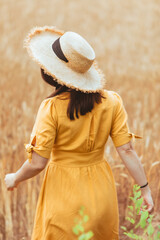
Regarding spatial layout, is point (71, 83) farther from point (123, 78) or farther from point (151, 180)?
point (123, 78)

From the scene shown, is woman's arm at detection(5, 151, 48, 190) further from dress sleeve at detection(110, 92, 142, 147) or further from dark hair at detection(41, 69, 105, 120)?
Answer: dress sleeve at detection(110, 92, 142, 147)

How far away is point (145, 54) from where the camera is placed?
251 inches

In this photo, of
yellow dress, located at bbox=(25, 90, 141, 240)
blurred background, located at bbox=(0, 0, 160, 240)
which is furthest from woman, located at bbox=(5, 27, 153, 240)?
blurred background, located at bbox=(0, 0, 160, 240)

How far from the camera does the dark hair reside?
4.75ft

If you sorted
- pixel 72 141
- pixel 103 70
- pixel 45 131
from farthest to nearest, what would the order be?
pixel 103 70
pixel 72 141
pixel 45 131

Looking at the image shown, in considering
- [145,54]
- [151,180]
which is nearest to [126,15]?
[145,54]

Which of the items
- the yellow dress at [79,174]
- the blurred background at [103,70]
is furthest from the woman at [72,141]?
the blurred background at [103,70]

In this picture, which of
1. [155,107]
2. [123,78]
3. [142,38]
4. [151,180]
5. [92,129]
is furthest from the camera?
[142,38]

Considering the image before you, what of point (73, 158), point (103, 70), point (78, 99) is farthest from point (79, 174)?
point (103, 70)

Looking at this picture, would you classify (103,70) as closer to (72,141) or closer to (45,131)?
(72,141)

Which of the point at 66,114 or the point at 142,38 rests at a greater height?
the point at 142,38

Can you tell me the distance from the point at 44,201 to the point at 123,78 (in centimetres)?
386

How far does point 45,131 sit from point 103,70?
4057 mm

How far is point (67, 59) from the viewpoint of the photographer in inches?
57.4
